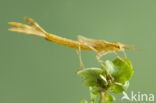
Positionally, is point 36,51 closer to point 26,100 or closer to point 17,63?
point 17,63

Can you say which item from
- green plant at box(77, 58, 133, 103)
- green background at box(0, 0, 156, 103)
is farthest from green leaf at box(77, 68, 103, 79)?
green background at box(0, 0, 156, 103)

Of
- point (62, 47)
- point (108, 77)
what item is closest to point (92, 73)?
point (108, 77)

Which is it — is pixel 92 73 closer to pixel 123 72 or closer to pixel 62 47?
pixel 123 72

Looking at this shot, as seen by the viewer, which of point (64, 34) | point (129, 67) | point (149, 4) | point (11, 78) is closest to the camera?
point (129, 67)

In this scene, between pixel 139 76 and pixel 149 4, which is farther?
pixel 149 4

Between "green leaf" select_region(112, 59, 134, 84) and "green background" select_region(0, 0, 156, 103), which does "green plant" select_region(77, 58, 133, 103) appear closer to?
"green leaf" select_region(112, 59, 134, 84)

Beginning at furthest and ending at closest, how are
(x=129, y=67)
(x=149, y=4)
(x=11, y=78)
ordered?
(x=149, y=4) → (x=11, y=78) → (x=129, y=67)

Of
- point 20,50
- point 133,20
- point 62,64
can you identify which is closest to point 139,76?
point 133,20
